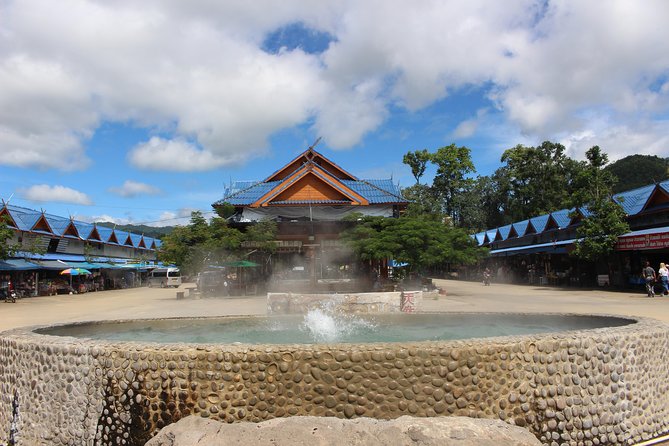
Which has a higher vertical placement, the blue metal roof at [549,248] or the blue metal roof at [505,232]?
the blue metal roof at [505,232]

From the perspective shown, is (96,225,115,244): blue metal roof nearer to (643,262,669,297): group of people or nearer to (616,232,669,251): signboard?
(616,232,669,251): signboard

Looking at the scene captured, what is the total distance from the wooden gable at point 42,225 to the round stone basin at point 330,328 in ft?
96.1

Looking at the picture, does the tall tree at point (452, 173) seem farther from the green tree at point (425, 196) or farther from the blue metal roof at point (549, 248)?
the blue metal roof at point (549, 248)

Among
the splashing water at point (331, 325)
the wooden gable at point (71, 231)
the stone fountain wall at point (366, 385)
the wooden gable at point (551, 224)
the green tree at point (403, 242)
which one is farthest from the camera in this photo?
the wooden gable at point (71, 231)

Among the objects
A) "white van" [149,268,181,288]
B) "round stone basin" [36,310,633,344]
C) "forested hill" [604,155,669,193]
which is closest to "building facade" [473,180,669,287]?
"round stone basin" [36,310,633,344]

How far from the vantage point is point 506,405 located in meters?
5.43

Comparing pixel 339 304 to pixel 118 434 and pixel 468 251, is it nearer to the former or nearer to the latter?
pixel 118 434

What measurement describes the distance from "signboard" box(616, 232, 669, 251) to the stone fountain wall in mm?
19173

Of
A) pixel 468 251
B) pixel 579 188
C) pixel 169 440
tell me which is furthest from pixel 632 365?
pixel 579 188

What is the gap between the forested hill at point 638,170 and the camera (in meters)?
61.5

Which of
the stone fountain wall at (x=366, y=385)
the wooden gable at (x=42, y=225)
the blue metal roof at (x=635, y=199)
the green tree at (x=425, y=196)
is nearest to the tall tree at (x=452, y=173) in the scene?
the green tree at (x=425, y=196)

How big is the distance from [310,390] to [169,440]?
5.21 ft

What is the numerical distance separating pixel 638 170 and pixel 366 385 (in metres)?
73.5

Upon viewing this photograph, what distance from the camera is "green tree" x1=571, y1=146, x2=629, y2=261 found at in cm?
2519
